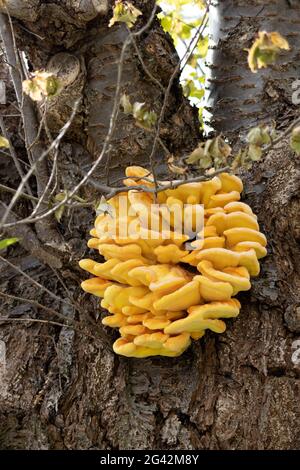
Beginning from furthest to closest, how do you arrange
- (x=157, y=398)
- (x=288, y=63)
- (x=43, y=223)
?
(x=288, y=63) → (x=43, y=223) → (x=157, y=398)

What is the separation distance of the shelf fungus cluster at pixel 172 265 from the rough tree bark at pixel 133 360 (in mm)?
179

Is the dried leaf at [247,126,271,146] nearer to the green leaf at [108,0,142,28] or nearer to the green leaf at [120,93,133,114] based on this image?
the green leaf at [120,93,133,114]

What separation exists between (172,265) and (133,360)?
0.58 m

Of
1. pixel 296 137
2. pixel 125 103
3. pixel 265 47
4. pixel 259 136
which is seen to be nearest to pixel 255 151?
pixel 259 136

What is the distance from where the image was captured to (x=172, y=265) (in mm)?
3010

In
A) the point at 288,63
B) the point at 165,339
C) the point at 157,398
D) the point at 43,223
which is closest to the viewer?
the point at 165,339

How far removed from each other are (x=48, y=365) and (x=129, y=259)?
774 millimetres

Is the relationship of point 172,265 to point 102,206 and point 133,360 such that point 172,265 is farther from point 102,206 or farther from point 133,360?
point 133,360

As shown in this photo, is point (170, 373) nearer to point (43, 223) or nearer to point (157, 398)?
point (157, 398)

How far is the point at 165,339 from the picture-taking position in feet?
9.34

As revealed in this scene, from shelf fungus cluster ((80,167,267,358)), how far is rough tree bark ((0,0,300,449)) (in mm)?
179

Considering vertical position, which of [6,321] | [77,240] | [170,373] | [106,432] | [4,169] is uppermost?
[4,169]

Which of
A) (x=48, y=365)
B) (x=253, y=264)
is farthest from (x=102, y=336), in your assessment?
(x=253, y=264)

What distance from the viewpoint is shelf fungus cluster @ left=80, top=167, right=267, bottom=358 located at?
2.81m
